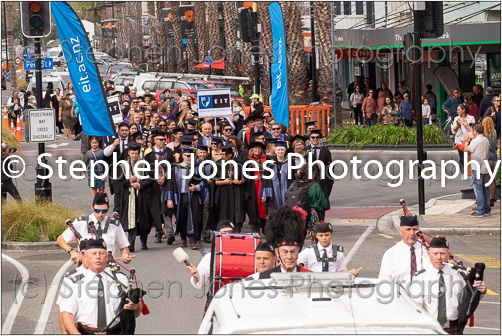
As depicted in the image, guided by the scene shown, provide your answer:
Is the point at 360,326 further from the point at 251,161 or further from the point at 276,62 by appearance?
the point at 276,62

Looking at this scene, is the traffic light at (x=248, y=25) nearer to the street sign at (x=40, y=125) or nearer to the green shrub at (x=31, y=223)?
the street sign at (x=40, y=125)

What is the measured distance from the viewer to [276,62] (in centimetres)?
2295

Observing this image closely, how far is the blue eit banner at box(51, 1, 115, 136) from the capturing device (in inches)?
746

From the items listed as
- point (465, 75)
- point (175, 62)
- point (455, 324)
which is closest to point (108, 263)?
point (455, 324)

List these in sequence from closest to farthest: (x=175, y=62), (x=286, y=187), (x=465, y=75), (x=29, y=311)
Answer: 1. (x=29, y=311)
2. (x=286, y=187)
3. (x=465, y=75)
4. (x=175, y=62)

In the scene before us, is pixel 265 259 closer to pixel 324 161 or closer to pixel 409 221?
pixel 409 221

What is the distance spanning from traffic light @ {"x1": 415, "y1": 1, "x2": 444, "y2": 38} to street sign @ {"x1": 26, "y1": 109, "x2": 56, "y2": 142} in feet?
23.2

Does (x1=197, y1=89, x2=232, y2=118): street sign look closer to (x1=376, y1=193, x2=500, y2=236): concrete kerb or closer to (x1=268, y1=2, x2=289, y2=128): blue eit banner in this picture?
(x1=268, y1=2, x2=289, y2=128): blue eit banner

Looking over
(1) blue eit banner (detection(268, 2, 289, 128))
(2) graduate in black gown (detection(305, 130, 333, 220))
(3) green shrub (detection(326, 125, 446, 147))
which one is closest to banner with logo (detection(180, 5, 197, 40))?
(3) green shrub (detection(326, 125, 446, 147))

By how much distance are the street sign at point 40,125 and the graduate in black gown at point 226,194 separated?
3.33 meters

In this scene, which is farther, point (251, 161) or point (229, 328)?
point (251, 161)

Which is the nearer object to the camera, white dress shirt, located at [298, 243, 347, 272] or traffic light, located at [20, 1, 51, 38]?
white dress shirt, located at [298, 243, 347, 272]

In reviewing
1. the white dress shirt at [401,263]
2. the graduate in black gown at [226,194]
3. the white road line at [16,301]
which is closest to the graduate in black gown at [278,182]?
the graduate in black gown at [226,194]

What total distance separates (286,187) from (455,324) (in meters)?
8.42
